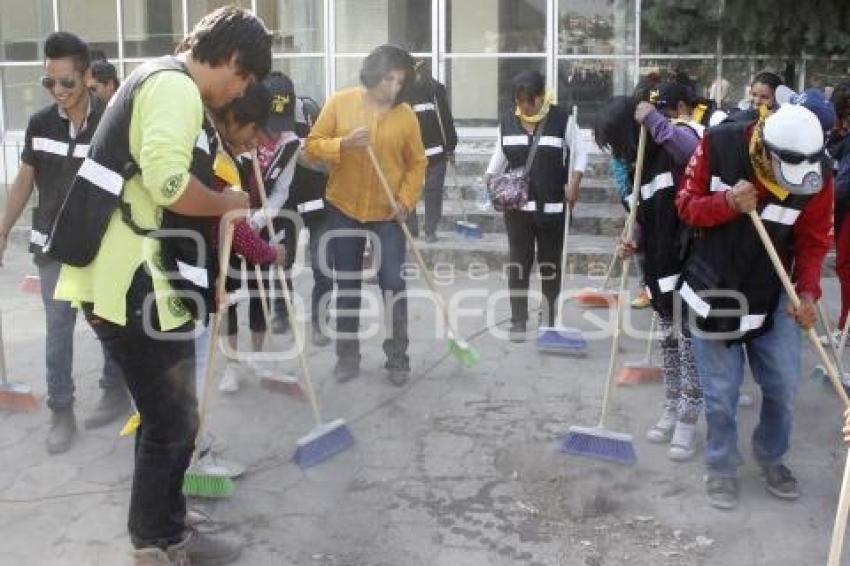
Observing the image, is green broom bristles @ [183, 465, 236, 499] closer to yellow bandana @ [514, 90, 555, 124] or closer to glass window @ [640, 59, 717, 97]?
yellow bandana @ [514, 90, 555, 124]

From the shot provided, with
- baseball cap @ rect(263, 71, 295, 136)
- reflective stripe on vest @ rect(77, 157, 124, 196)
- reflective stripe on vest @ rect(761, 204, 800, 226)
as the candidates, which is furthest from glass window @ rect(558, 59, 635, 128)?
reflective stripe on vest @ rect(77, 157, 124, 196)

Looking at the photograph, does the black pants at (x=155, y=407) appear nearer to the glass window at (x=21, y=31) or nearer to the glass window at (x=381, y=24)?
the glass window at (x=381, y=24)

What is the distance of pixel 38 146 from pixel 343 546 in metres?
2.49

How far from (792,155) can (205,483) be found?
280 centimetres

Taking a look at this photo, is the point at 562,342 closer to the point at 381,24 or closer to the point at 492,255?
the point at 492,255

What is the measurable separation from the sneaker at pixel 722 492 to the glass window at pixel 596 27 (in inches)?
289

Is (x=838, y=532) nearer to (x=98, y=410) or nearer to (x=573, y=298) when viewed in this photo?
(x=98, y=410)

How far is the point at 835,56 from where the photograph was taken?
9.23 metres

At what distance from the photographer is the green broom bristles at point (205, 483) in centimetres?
416

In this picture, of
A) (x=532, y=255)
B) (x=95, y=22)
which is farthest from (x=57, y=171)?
(x=95, y=22)

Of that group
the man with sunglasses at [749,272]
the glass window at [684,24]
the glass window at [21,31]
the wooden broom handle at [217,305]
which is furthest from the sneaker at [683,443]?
the glass window at [21,31]

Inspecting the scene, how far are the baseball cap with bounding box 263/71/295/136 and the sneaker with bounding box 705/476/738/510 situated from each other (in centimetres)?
314

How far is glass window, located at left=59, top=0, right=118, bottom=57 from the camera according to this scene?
12992mm

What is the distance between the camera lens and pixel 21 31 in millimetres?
13203
